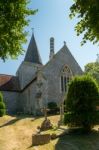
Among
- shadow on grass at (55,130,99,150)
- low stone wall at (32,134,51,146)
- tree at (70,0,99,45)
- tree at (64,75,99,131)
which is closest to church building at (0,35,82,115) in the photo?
tree at (64,75,99,131)

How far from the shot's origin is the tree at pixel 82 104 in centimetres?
2377

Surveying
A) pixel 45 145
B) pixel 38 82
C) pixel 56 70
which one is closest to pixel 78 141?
pixel 45 145

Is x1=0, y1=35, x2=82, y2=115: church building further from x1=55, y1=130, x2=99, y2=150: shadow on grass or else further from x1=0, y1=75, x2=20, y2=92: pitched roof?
x1=55, y1=130, x2=99, y2=150: shadow on grass

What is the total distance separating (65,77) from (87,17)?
33932 millimetres

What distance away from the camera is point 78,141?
68.7 feet

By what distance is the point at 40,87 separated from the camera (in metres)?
45.4

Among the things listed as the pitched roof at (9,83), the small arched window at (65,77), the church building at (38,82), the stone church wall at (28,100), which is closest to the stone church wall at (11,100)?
the church building at (38,82)

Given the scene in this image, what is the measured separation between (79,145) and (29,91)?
3069cm

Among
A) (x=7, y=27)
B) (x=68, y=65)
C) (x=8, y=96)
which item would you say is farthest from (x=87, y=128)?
(x=8, y=96)

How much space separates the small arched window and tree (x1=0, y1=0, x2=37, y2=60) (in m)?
27.3

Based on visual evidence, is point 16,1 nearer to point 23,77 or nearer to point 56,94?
point 56,94

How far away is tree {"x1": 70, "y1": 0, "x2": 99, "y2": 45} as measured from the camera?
13.6 m

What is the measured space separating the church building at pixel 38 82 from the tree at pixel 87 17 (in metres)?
27.4

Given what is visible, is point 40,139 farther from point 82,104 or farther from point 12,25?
point 12,25
